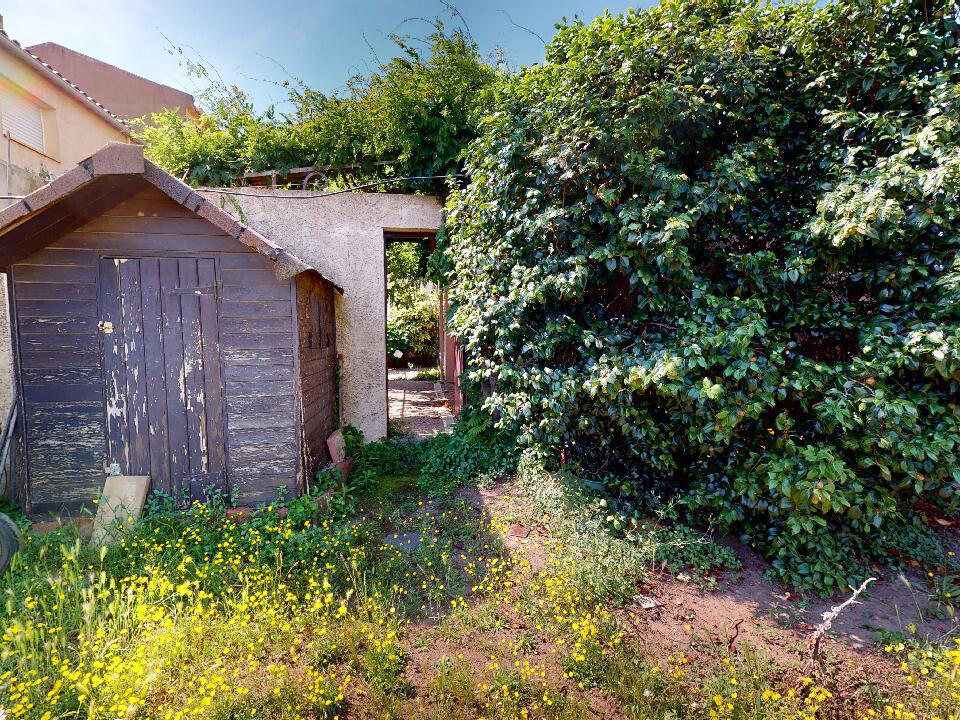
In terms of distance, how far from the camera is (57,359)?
4137mm

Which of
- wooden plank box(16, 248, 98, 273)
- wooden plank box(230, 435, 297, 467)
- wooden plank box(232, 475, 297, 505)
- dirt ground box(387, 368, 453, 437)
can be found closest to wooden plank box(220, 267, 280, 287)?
wooden plank box(16, 248, 98, 273)

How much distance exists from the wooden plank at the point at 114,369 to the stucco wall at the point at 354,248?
8.16 ft

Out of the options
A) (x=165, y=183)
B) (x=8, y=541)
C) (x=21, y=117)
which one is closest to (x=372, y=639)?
(x=8, y=541)

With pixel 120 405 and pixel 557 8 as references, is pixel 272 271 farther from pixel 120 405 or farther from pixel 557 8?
pixel 557 8

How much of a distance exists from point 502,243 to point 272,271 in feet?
8.03

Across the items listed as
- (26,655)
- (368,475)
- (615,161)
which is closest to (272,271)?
(368,475)

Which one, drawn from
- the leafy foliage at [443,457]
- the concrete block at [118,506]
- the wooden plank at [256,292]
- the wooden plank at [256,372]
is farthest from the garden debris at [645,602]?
the concrete block at [118,506]

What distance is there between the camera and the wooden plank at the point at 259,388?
4375 mm

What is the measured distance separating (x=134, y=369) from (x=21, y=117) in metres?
7.90

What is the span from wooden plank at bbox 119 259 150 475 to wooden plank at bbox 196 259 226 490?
22.3 inches

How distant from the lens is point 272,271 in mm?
4340

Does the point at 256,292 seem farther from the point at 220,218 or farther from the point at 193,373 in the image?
the point at 193,373

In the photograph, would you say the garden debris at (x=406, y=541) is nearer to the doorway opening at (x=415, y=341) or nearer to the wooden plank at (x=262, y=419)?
the wooden plank at (x=262, y=419)

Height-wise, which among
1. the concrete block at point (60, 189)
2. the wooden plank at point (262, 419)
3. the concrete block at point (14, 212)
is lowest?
the wooden plank at point (262, 419)
